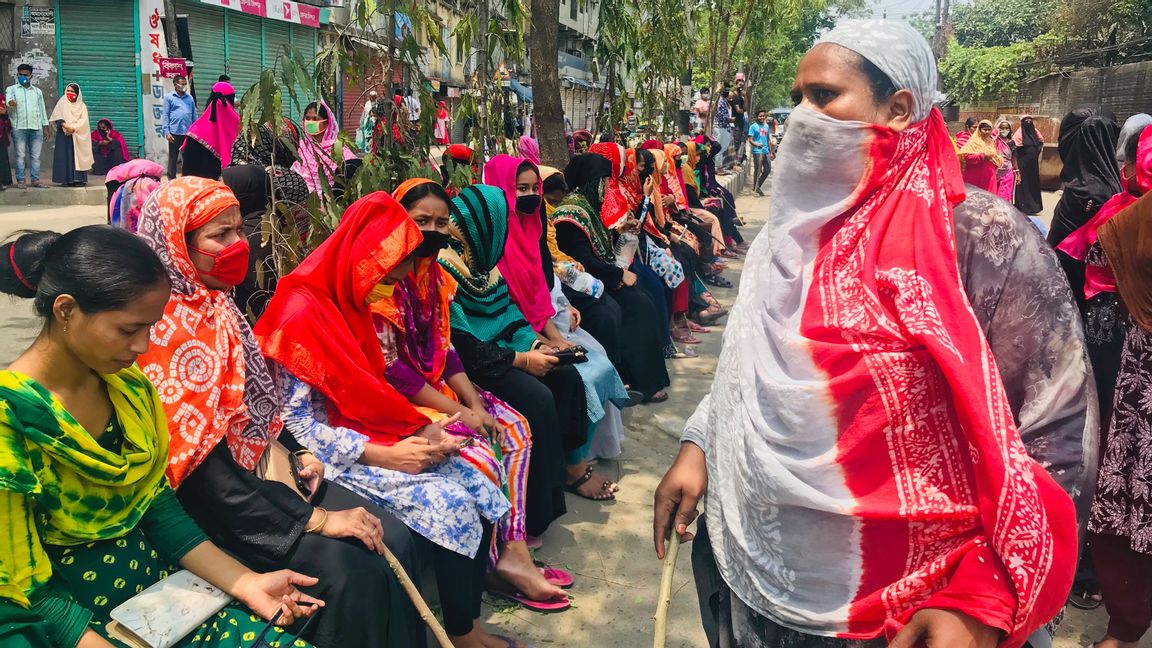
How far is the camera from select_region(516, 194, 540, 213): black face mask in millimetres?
4371

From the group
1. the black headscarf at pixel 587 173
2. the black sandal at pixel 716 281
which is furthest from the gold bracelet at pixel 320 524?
the black sandal at pixel 716 281

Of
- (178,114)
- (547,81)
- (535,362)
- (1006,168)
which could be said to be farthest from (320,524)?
(178,114)

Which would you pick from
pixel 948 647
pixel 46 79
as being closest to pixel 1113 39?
pixel 46 79

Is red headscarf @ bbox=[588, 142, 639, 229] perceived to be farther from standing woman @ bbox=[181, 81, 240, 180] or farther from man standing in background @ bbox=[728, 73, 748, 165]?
man standing in background @ bbox=[728, 73, 748, 165]

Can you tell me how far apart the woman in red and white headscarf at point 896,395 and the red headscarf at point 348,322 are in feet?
4.96

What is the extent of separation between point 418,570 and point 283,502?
0.49m

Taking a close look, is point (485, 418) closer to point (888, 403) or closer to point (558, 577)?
point (558, 577)

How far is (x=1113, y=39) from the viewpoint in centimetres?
2097

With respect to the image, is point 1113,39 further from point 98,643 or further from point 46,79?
point 98,643

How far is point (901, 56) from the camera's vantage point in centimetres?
139

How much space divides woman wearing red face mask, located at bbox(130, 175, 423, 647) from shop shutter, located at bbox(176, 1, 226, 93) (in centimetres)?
1457

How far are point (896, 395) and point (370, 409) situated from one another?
186cm

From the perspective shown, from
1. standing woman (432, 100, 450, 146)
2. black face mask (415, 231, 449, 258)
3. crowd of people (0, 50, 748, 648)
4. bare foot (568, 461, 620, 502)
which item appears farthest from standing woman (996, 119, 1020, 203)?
black face mask (415, 231, 449, 258)

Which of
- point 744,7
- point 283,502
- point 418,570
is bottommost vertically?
point 418,570
